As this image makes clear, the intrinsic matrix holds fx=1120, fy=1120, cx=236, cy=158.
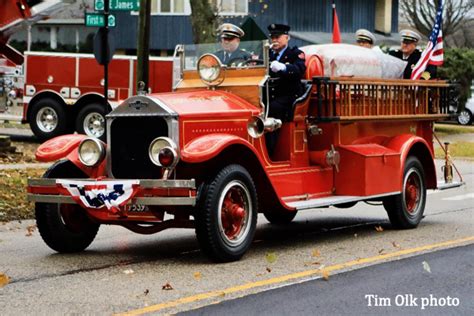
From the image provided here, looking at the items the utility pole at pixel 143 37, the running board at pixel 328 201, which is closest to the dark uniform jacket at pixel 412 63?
the running board at pixel 328 201

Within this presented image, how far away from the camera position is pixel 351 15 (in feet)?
146

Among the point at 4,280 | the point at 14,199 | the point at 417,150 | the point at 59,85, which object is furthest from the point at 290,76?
the point at 59,85

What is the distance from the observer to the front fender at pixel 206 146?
9562 mm

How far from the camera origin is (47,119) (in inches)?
1023

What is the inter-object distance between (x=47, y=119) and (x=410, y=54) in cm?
1368

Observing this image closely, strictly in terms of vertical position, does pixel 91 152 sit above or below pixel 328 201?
above

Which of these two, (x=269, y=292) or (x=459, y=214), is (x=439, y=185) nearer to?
(x=459, y=214)

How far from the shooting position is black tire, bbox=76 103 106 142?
83.7 feet

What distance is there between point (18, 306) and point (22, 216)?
19.8 feet

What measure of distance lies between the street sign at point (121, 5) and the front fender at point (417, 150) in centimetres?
692

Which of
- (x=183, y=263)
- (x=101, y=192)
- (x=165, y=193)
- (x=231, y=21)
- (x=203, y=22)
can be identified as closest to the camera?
(x=165, y=193)

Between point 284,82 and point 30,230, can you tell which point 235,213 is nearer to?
point 284,82

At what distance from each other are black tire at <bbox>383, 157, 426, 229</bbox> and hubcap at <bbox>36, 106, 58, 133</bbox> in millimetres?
14116

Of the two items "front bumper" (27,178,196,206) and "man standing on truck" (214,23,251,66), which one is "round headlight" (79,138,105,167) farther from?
"man standing on truck" (214,23,251,66)
